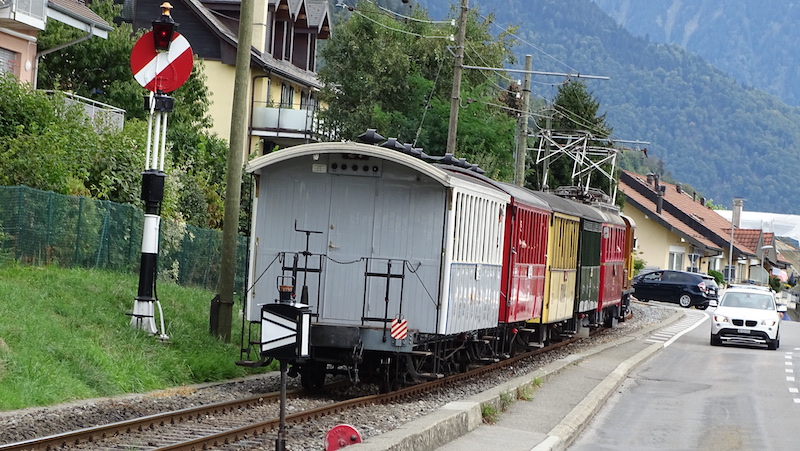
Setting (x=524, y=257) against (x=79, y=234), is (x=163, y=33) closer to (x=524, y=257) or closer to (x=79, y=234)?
(x=79, y=234)

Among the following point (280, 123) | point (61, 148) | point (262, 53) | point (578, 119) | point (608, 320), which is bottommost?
point (608, 320)

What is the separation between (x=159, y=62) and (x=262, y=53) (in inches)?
1081

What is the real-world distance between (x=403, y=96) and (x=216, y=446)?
3154cm

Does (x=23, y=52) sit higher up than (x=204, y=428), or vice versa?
(x=23, y=52)

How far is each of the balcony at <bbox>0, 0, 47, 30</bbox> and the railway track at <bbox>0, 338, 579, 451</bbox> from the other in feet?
42.2

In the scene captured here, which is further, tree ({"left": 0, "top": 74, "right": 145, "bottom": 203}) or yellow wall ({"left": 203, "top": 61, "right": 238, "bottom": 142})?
yellow wall ({"left": 203, "top": 61, "right": 238, "bottom": 142})

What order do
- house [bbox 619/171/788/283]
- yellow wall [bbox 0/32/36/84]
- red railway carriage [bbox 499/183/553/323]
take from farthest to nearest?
house [bbox 619/171/788/283], yellow wall [bbox 0/32/36/84], red railway carriage [bbox 499/183/553/323]

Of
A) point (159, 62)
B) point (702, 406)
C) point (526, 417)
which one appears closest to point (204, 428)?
point (526, 417)

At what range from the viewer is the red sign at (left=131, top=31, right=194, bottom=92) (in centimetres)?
1728

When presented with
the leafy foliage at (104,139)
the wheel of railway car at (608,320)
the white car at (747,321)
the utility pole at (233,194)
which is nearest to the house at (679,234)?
the wheel of railway car at (608,320)

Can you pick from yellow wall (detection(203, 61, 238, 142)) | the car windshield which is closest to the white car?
the car windshield

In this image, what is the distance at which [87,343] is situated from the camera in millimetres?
15094

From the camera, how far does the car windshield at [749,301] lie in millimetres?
31875

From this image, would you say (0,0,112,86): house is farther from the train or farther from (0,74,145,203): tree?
the train
